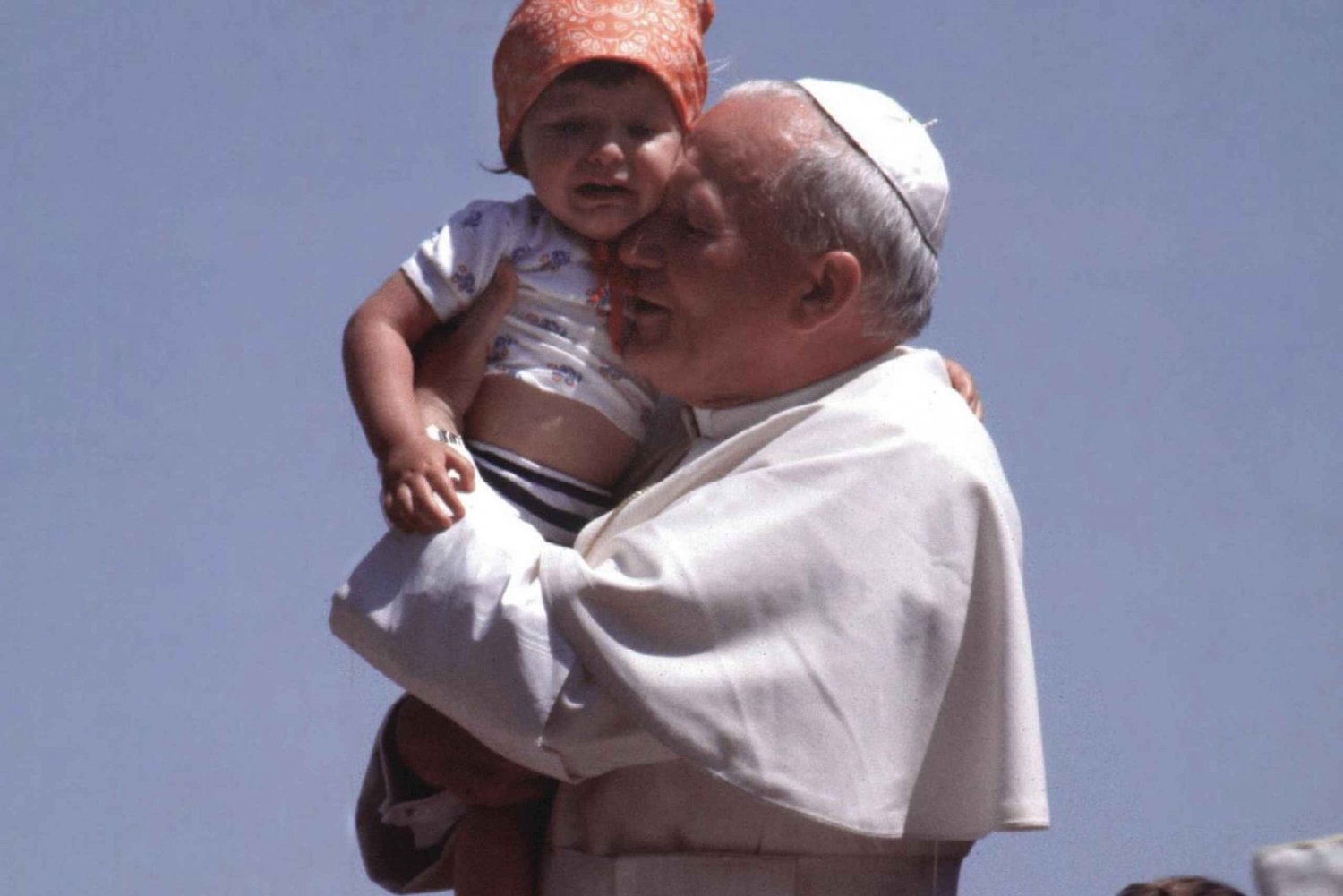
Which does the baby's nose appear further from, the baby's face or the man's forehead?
the man's forehead

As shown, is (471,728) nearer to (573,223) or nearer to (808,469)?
(808,469)

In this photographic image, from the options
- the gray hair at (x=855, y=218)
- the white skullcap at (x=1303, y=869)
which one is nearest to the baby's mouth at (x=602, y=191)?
the gray hair at (x=855, y=218)

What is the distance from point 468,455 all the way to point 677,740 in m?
0.84

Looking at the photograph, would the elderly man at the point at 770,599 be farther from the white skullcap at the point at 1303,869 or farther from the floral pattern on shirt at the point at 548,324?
the white skullcap at the point at 1303,869

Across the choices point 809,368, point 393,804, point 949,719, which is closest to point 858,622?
point 949,719

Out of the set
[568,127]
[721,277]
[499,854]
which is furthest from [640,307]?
[499,854]

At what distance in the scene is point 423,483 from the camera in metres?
5.10

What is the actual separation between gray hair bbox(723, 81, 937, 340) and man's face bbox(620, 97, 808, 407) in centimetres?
4

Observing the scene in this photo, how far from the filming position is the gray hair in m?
5.43

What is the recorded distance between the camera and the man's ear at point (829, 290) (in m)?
5.39

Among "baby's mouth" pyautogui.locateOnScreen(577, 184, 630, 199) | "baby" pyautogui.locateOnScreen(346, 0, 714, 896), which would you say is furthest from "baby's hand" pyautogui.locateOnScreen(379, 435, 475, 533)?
"baby's mouth" pyautogui.locateOnScreen(577, 184, 630, 199)

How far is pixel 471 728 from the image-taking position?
4.88m

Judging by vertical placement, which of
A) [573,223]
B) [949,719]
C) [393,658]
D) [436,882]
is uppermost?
[573,223]

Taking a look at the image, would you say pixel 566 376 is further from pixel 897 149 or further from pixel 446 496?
pixel 897 149
